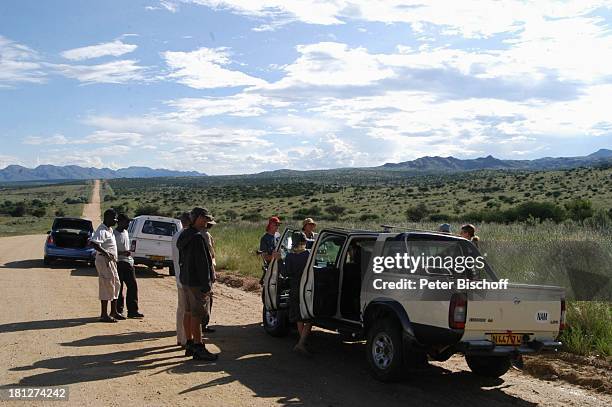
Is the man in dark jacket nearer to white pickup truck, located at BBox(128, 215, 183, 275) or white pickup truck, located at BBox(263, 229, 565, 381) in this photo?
white pickup truck, located at BBox(263, 229, 565, 381)

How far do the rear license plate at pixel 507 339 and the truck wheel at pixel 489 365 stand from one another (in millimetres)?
772

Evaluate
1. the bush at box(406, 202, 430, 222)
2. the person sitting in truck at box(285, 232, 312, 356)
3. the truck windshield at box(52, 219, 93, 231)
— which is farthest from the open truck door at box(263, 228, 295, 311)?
the bush at box(406, 202, 430, 222)

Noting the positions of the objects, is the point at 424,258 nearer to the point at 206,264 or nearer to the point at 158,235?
the point at 206,264

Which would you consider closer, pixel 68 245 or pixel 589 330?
pixel 589 330

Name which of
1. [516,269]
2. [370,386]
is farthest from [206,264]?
[516,269]

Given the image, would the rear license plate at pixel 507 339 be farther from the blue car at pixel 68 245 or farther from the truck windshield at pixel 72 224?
the truck windshield at pixel 72 224

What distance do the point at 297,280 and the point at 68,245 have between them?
44.3 ft

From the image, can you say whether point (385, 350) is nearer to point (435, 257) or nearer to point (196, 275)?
point (435, 257)

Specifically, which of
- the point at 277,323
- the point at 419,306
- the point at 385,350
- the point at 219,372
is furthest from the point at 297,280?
the point at 419,306

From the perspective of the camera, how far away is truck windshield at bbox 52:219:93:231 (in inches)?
826

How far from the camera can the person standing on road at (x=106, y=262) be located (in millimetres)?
11148

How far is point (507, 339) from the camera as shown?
23.3 ft

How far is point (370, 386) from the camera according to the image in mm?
7566

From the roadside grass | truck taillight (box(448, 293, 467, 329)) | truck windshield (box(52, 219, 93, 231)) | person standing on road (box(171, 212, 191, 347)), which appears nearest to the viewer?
truck taillight (box(448, 293, 467, 329))
